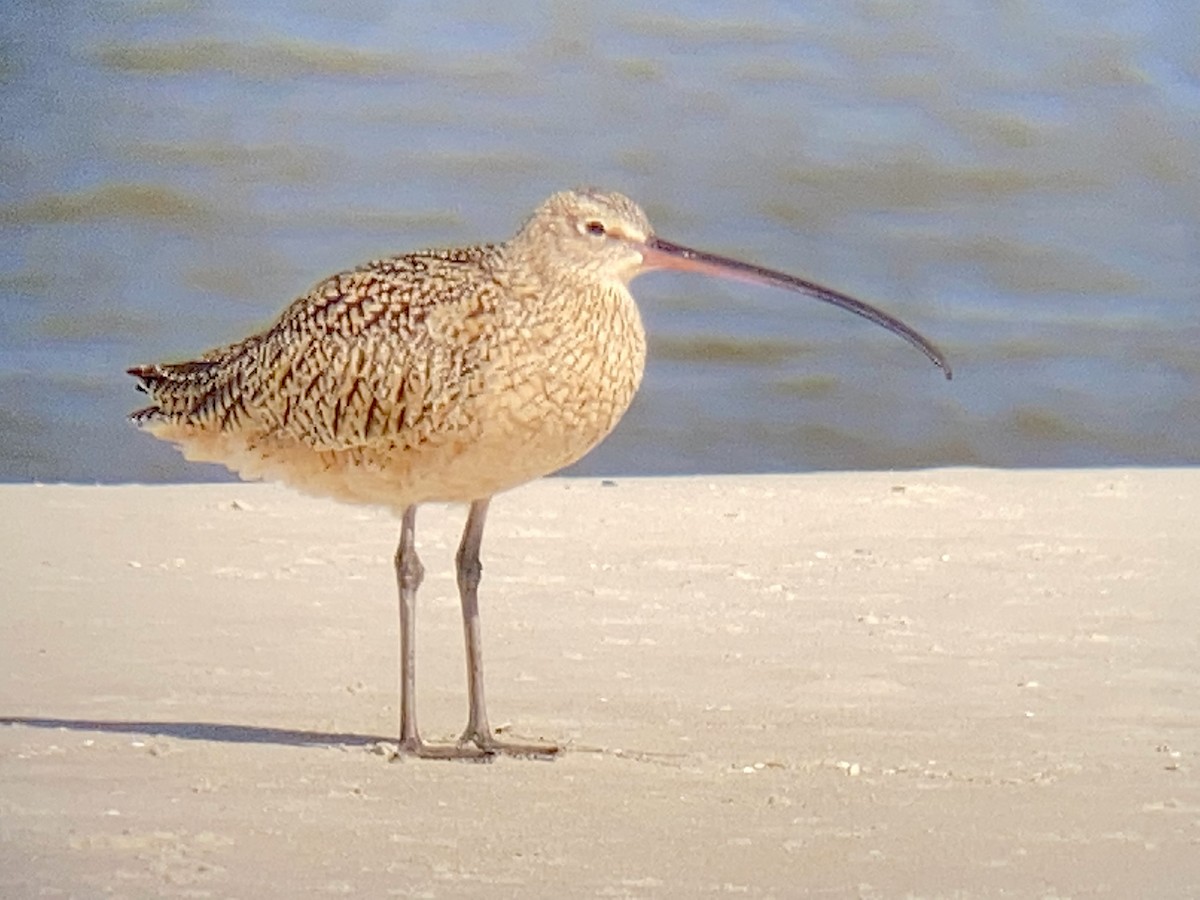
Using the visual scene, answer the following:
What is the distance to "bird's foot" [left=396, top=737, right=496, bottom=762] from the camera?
4961mm

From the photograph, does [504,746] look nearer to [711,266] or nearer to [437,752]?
[437,752]

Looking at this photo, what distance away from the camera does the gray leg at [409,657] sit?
16.4 ft

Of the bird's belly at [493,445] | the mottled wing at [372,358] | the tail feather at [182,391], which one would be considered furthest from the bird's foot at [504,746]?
the tail feather at [182,391]

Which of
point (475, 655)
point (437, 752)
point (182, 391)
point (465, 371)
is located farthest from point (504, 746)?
point (182, 391)

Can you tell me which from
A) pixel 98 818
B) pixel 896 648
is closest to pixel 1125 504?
pixel 896 648

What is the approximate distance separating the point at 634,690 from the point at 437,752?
65 cm

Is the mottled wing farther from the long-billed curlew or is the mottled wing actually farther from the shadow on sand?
the shadow on sand

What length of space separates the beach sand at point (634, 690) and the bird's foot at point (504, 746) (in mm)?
73

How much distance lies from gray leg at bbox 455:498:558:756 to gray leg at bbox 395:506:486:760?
0.15ft

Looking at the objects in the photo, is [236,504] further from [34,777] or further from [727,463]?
[34,777]

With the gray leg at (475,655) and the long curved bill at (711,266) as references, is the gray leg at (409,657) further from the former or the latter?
the long curved bill at (711,266)

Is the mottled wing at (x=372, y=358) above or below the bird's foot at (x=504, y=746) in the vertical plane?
above

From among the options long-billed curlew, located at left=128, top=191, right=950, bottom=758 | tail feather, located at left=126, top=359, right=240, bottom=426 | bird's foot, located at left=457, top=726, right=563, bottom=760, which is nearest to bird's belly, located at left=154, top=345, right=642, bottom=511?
long-billed curlew, located at left=128, top=191, right=950, bottom=758

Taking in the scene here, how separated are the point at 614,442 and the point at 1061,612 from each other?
12.4ft
